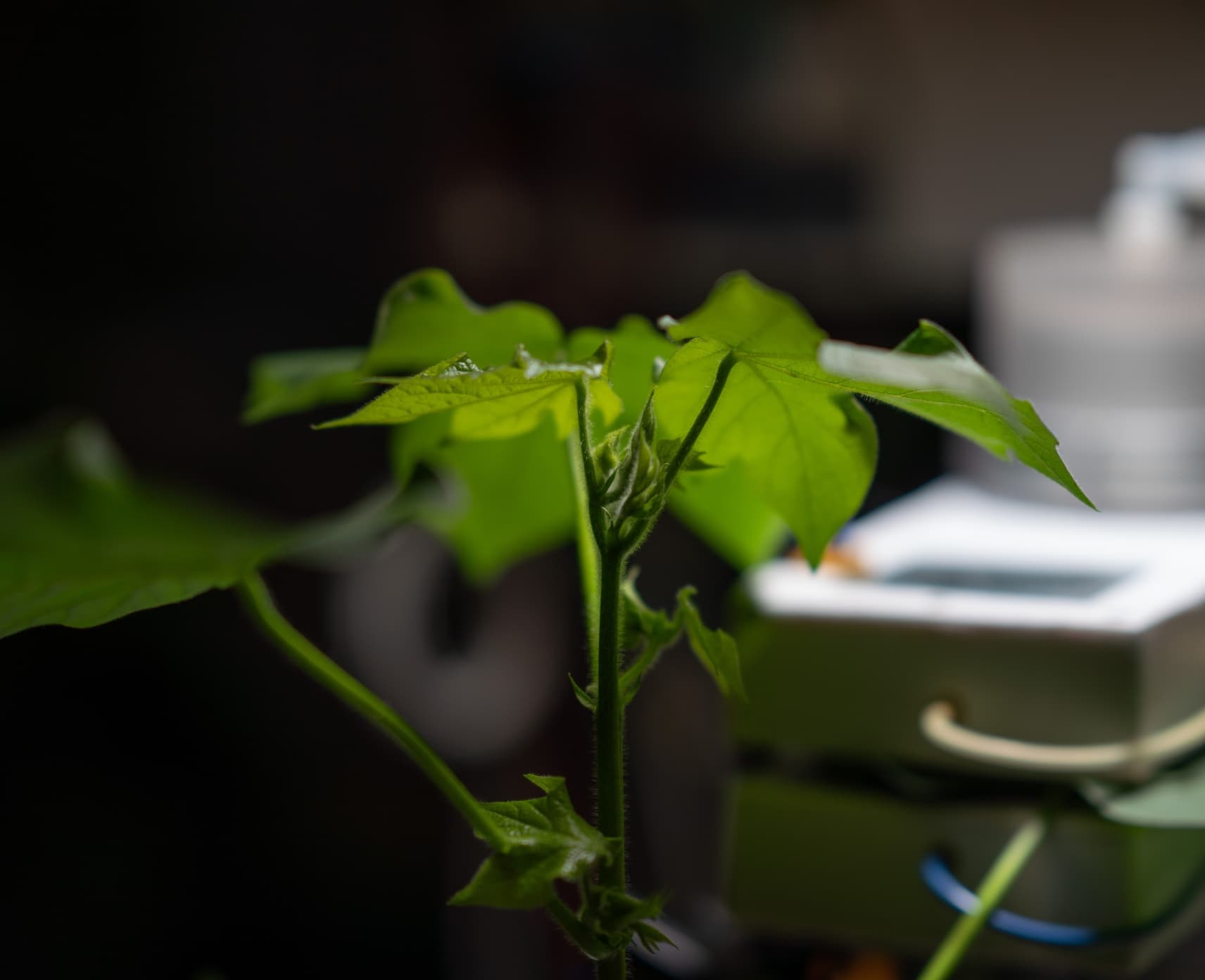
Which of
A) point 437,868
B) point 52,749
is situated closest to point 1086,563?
point 437,868

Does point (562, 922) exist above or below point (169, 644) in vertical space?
above

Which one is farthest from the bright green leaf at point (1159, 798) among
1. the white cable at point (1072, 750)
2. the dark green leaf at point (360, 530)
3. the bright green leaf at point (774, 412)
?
the dark green leaf at point (360, 530)

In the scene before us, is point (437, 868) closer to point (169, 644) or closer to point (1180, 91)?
point (169, 644)

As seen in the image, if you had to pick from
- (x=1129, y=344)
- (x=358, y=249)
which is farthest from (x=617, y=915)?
(x=358, y=249)

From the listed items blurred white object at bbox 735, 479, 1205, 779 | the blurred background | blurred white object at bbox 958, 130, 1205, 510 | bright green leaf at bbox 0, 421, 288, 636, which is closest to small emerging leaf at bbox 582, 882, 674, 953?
bright green leaf at bbox 0, 421, 288, 636

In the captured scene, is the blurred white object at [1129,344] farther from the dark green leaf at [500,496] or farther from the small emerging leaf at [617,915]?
the small emerging leaf at [617,915]
